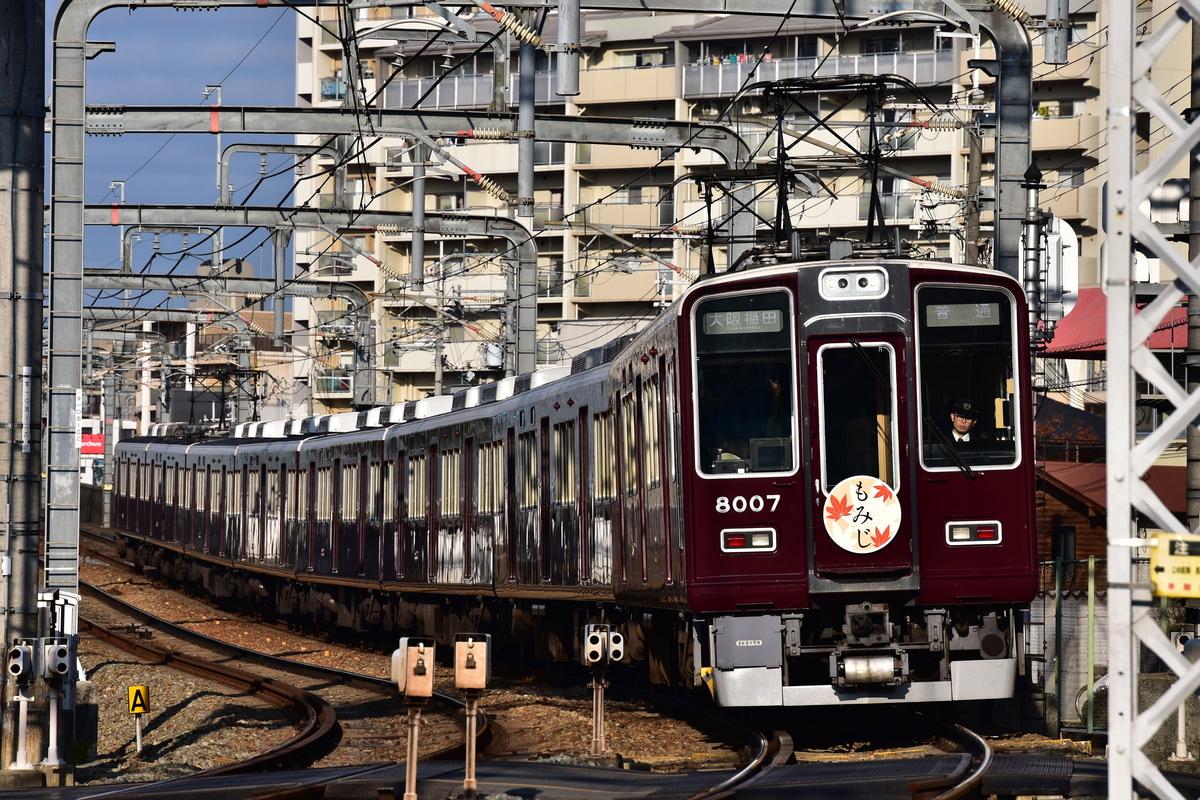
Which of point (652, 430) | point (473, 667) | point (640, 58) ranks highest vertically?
point (640, 58)

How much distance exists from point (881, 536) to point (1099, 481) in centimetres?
1716

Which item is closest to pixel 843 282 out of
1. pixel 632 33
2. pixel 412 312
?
pixel 632 33

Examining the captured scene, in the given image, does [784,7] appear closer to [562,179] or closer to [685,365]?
[685,365]

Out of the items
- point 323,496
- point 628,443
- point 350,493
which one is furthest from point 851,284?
point 323,496

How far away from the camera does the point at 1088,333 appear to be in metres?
26.6

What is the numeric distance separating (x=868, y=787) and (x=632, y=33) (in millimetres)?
46326

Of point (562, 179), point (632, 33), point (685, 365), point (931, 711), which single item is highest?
point (632, 33)

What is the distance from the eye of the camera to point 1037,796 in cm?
823

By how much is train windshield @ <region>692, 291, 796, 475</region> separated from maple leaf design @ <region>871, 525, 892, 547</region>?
69 cm

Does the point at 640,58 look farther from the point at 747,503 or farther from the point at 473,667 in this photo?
the point at 473,667

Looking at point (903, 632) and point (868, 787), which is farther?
point (903, 632)

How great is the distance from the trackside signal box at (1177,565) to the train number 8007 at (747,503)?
5.25m

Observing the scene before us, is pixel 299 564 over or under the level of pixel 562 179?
under

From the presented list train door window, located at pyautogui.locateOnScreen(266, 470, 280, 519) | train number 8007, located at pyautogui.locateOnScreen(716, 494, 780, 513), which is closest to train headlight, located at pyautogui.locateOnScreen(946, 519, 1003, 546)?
train number 8007, located at pyautogui.locateOnScreen(716, 494, 780, 513)
